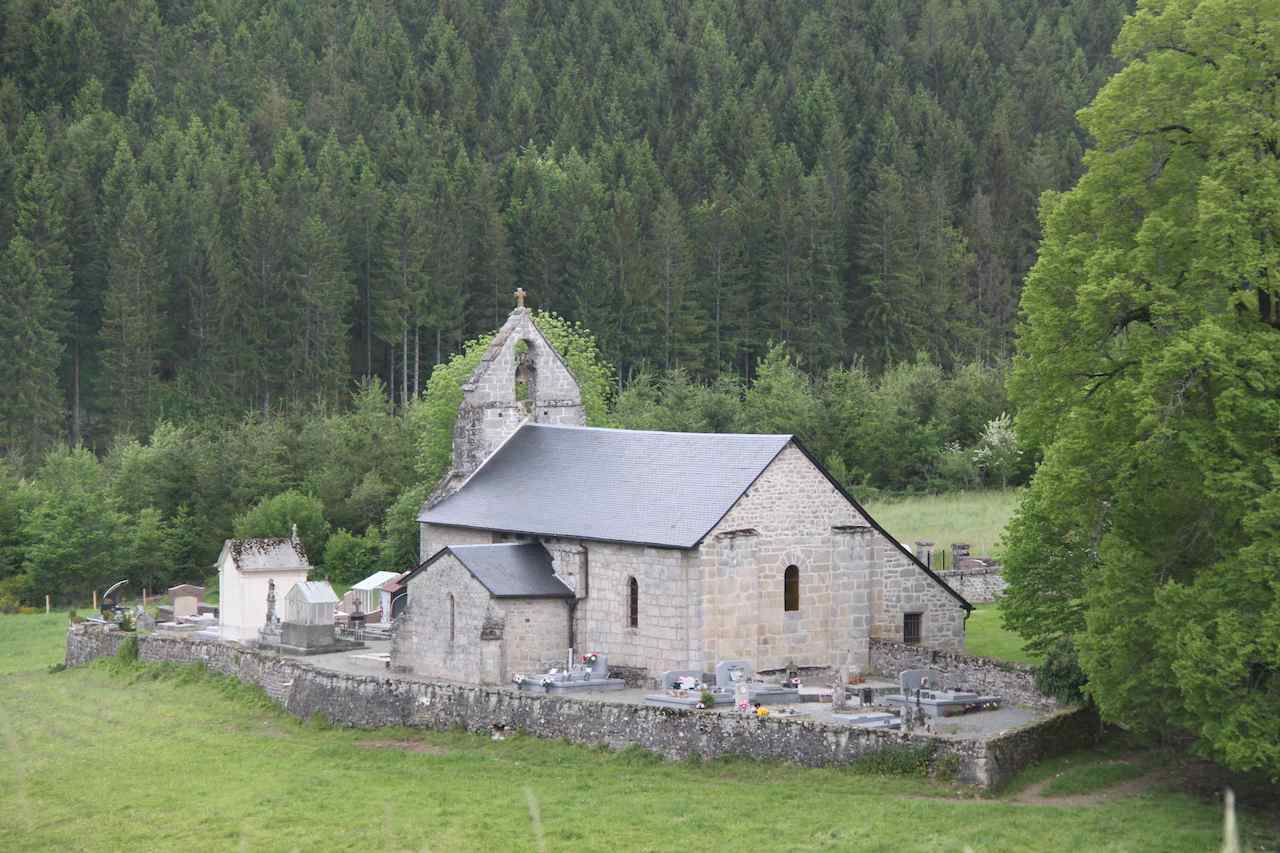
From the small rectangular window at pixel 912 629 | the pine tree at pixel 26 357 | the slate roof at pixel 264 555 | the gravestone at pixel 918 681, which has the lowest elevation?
the gravestone at pixel 918 681

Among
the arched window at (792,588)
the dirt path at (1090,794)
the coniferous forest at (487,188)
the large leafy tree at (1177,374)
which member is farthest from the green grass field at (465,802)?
the coniferous forest at (487,188)

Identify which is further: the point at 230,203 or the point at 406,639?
the point at 230,203

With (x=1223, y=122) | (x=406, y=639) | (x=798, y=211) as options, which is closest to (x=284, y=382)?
(x=798, y=211)

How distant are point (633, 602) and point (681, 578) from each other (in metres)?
1.67

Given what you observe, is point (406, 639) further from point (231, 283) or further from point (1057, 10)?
point (1057, 10)

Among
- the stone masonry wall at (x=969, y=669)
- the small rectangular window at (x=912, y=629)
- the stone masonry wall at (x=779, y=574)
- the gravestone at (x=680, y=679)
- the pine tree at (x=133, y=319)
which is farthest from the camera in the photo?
the pine tree at (x=133, y=319)

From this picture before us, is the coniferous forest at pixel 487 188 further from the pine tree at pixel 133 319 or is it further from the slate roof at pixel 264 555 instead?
the slate roof at pixel 264 555

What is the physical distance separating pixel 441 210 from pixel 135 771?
6907 centimetres

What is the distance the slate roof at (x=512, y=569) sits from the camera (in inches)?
1571

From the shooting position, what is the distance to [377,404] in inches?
3152

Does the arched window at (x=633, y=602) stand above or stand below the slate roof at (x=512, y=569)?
below

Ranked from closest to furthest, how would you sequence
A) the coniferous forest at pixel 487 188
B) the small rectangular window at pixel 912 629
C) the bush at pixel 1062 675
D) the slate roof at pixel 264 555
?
1. the bush at pixel 1062 675
2. the small rectangular window at pixel 912 629
3. the slate roof at pixel 264 555
4. the coniferous forest at pixel 487 188

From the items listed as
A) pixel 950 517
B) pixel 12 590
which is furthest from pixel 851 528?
pixel 12 590

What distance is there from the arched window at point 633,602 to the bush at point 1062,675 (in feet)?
28.4
